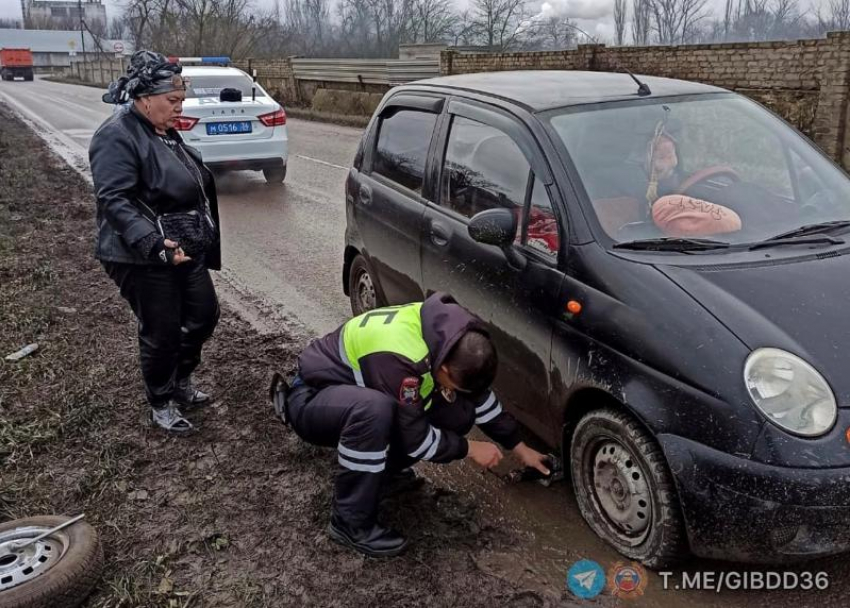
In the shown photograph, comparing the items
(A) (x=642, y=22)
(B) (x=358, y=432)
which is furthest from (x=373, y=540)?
(A) (x=642, y=22)

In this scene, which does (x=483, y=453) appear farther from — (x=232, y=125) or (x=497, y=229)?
(x=232, y=125)

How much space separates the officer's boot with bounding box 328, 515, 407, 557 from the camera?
2.95 metres

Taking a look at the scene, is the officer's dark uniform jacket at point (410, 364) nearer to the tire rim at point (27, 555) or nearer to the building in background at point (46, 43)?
the tire rim at point (27, 555)

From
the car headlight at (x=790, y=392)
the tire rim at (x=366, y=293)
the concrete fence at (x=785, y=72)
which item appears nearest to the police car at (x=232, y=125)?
the concrete fence at (x=785, y=72)

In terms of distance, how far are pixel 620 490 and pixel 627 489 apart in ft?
0.19

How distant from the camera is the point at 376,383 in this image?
2902mm

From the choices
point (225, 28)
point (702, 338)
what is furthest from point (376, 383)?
point (225, 28)

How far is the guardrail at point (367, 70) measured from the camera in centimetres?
2131

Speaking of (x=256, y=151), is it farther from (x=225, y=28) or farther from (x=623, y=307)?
(x=225, y=28)

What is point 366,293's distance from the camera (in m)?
5.07

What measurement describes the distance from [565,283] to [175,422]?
226 cm

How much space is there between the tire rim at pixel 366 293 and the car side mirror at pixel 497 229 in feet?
5.56

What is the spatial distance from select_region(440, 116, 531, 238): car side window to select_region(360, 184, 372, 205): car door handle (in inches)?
34.2

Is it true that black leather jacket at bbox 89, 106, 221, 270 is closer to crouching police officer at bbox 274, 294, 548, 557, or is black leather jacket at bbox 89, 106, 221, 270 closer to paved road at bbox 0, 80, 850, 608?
crouching police officer at bbox 274, 294, 548, 557
